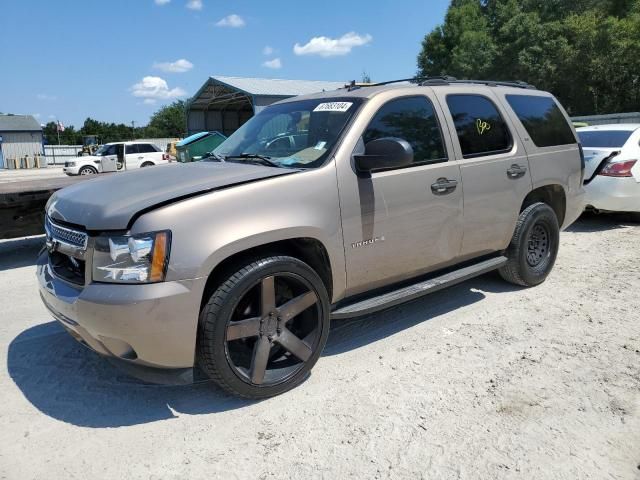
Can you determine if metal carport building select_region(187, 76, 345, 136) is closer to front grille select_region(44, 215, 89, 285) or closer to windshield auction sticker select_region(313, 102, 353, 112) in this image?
windshield auction sticker select_region(313, 102, 353, 112)

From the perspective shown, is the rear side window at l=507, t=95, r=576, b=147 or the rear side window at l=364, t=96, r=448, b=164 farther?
the rear side window at l=507, t=95, r=576, b=147

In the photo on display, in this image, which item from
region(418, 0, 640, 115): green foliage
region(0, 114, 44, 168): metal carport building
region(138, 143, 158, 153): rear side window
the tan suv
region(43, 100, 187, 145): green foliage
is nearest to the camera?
the tan suv

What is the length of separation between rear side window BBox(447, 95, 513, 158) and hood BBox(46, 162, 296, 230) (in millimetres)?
1740

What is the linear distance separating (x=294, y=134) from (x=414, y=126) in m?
0.93

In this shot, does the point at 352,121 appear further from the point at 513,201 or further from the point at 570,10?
the point at 570,10

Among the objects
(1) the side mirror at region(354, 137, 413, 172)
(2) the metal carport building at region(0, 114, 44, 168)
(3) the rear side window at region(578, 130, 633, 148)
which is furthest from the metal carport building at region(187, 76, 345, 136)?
(1) the side mirror at region(354, 137, 413, 172)

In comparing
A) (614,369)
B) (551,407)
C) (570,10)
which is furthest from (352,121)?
(570,10)

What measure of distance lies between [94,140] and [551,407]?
55.4 meters

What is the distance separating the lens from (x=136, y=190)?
9.84 feet

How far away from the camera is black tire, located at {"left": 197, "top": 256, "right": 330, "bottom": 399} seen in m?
2.82

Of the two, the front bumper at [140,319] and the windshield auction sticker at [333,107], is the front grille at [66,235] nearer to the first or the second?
the front bumper at [140,319]

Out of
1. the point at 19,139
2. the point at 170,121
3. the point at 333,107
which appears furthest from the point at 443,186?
the point at 170,121

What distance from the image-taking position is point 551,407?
2.99m

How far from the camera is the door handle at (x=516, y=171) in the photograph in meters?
4.48
